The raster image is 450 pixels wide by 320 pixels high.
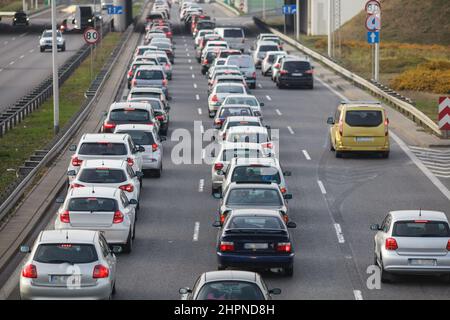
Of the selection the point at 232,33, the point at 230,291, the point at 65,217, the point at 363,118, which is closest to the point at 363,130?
the point at 363,118

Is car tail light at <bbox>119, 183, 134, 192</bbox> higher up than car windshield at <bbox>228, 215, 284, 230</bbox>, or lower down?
lower down

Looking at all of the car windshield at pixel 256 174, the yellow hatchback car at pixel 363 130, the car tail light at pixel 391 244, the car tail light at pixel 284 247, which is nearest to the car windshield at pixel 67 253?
the car tail light at pixel 284 247

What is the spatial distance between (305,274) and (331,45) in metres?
63.2

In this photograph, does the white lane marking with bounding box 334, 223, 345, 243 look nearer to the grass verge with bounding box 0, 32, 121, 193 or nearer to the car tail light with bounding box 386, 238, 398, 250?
the car tail light with bounding box 386, 238, 398, 250

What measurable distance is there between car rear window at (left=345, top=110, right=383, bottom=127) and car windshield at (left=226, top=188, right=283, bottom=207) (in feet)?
42.0

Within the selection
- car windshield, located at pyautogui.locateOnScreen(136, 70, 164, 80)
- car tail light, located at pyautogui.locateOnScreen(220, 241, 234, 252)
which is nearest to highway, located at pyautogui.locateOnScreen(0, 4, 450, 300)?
car tail light, located at pyautogui.locateOnScreen(220, 241, 234, 252)

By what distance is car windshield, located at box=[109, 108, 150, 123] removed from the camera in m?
40.1

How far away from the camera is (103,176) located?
2984 centimetres

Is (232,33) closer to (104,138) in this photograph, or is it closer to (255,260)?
(104,138)

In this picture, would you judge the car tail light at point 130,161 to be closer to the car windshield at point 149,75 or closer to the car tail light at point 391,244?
the car tail light at point 391,244

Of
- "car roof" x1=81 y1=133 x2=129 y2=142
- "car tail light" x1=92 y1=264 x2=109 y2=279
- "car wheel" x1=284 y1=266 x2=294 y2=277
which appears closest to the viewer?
"car tail light" x1=92 y1=264 x2=109 y2=279

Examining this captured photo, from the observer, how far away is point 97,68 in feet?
241

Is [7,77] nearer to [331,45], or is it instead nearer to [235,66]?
[235,66]

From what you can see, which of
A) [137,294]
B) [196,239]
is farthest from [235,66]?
[137,294]
